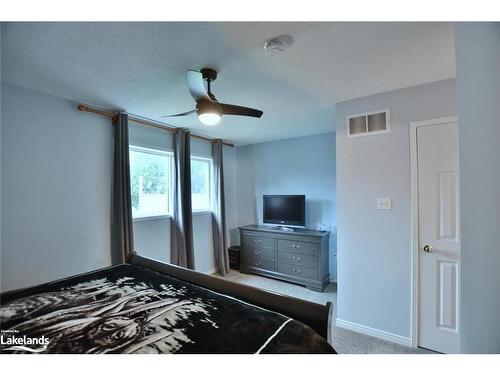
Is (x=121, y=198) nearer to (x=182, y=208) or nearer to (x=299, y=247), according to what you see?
(x=182, y=208)

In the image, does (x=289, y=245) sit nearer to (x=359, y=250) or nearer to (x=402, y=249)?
(x=359, y=250)

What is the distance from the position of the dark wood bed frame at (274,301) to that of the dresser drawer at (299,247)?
217 cm

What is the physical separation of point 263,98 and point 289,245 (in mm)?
2266

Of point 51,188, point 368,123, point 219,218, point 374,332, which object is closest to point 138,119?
point 51,188

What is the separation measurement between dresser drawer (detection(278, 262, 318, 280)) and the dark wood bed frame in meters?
2.23

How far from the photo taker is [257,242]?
13.0ft

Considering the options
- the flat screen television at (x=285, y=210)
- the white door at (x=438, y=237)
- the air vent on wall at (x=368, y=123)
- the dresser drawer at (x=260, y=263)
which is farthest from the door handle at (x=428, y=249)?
the dresser drawer at (x=260, y=263)

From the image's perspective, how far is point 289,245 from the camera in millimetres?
3619

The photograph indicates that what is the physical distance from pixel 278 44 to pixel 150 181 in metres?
2.53

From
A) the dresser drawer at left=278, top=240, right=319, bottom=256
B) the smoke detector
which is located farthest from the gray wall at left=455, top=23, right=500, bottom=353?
the dresser drawer at left=278, top=240, right=319, bottom=256


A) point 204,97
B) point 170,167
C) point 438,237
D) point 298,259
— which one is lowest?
point 298,259

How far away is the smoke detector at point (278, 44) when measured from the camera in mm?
1419

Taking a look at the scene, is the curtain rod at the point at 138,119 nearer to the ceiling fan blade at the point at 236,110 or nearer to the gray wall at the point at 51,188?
the gray wall at the point at 51,188

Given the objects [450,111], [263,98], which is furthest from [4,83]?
[450,111]
